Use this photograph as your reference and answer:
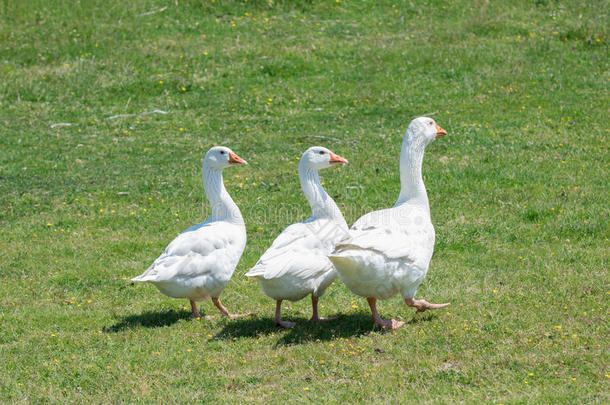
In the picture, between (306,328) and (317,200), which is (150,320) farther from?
(317,200)

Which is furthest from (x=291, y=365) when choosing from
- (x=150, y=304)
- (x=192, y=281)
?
(x=150, y=304)

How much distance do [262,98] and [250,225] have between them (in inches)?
267

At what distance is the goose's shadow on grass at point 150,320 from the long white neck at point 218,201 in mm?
1151

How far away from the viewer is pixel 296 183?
466 inches

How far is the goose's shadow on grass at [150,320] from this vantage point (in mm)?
7469

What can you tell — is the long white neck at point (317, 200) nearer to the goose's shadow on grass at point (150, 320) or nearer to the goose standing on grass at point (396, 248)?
the goose standing on grass at point (396, 248)

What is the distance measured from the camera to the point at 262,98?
16656 mm

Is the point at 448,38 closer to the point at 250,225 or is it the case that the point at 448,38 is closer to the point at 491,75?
the point at 491,75

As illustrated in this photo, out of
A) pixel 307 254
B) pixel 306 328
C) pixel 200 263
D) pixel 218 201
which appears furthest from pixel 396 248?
pixel 218 201

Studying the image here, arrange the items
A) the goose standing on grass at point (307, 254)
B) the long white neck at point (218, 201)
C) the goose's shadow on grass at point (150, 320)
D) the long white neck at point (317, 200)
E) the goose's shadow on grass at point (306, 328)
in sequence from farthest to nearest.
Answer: the long white neck at point (218, 201), the long white neck at point (317, 200), the goose's shadow on grass at point (150, 320), the goose's shadow on grass at point (306, 328), the goose standing on grass at point (307, 254)

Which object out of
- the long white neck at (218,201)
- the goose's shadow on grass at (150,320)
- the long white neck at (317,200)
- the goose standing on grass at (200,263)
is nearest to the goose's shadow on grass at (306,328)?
the goose standing on grass at (200,263)

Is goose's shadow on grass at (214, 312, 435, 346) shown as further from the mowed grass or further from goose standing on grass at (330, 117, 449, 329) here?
goose standing on grass at (330, 117, 449, 329)

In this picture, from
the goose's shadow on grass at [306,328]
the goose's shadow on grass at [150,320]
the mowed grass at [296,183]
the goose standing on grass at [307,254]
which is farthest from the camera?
the goose's shadow on grass at [150,320]

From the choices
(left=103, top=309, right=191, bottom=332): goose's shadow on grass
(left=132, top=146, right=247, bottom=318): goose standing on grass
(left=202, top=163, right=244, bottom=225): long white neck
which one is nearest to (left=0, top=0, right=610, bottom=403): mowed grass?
(left=103, top=309, right=191, bottom=332): goose's shadow on grass
